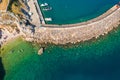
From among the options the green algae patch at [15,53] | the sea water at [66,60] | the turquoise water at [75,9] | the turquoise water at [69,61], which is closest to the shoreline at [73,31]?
the sea water at [66,60]

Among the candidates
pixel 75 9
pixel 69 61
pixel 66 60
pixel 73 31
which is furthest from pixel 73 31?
pixel 69 61

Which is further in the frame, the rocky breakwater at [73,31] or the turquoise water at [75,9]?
the turquoise water at [75,9]

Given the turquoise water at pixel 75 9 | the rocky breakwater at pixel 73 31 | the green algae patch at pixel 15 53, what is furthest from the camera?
the turquoise water at pixel 75 9

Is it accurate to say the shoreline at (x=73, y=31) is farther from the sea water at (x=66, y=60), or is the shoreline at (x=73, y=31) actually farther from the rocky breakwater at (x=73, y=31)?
the sea water at (x=66, y=60)

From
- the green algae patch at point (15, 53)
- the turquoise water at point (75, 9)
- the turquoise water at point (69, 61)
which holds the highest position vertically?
the turquoise water at point (75, 9)

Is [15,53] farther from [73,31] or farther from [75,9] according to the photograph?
[75,9]

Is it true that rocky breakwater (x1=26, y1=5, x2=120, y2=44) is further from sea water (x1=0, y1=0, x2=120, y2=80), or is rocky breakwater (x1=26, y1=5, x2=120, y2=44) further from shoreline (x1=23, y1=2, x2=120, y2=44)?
sea water (x1=0, y1=0, x2=120, y2=80)
